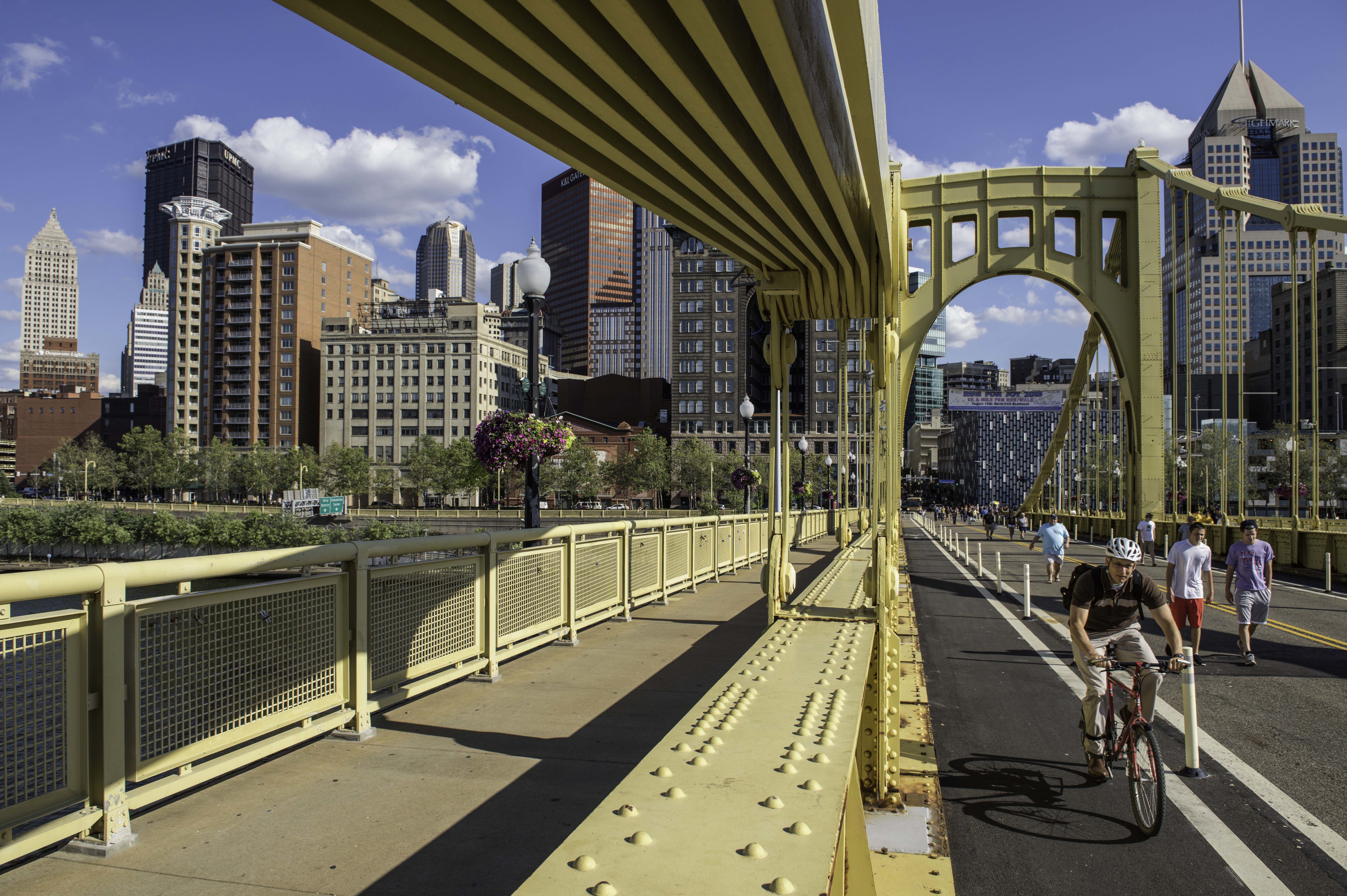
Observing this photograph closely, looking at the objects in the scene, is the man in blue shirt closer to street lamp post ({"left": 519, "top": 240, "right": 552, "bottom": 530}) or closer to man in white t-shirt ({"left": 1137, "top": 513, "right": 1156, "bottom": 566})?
man in white t-shirt ({"left": 1137, "top": 513, "right": 1156, "bottom": 566})

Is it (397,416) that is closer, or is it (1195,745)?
(1195,745)

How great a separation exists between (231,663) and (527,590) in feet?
12.4

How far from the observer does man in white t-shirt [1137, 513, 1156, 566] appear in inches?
805

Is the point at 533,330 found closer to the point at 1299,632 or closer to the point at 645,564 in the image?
the point at 645,564

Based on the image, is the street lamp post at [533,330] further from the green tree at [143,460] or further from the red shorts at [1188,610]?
the green tree at [143,460]

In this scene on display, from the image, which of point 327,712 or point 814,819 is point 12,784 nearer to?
point 327,712

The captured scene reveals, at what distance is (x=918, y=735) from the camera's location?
6.82 meters

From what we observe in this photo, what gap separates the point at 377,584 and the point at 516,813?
2.18 meters

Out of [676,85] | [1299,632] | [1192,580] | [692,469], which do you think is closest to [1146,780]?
[676,85]

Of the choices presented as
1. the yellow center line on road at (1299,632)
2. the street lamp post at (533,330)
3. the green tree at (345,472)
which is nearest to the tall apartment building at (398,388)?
the green tree at (345,472)

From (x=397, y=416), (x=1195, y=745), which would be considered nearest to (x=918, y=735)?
(x=1195, y=745)

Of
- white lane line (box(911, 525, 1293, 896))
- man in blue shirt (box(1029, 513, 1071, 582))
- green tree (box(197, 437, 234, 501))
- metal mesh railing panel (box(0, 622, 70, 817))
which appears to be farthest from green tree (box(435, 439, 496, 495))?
metal mesh railing panel (box(0, 622, 70, 817))

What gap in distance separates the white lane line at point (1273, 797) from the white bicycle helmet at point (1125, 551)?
67 cm

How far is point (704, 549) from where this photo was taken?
15.9 metres
